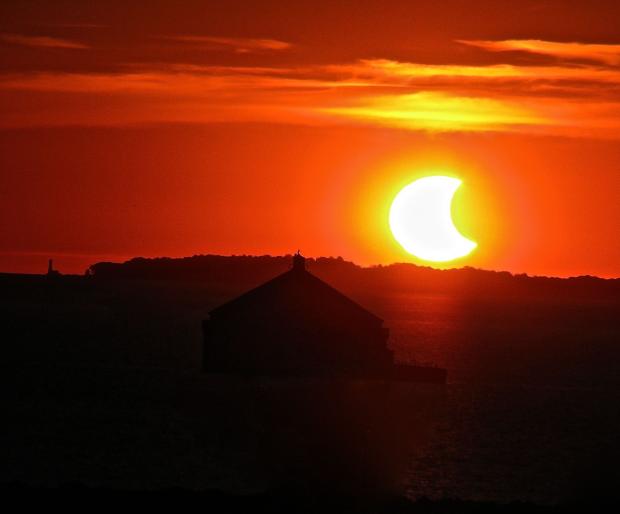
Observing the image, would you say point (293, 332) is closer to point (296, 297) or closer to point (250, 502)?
point (296, 297)

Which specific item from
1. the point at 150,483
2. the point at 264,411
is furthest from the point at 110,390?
the point at 150,483

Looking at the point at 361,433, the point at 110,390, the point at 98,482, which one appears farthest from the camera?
the point at 110,390

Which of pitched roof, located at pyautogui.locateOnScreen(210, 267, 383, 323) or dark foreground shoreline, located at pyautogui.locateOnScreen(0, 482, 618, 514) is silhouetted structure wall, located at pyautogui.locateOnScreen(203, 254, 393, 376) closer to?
pitched roof, located at pyautogui.locateOnScreen(210, 267, 383, 323)

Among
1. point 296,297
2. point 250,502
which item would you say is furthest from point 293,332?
point 250,502

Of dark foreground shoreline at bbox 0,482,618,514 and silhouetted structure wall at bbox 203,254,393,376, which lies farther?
silhouetted structure wall at bbox 203,254,393,376

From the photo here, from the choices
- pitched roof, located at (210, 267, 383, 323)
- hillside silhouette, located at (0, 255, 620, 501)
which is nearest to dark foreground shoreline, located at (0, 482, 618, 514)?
hillside silhouette, located at (0, 255, 620, 501)

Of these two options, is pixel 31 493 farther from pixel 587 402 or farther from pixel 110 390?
pixel 587 402

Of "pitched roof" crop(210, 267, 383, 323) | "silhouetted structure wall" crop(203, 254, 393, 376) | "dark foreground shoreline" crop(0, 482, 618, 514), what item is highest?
"pitched roof" crop(210, 267, 383, 323)

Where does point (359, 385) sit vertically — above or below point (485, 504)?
above
